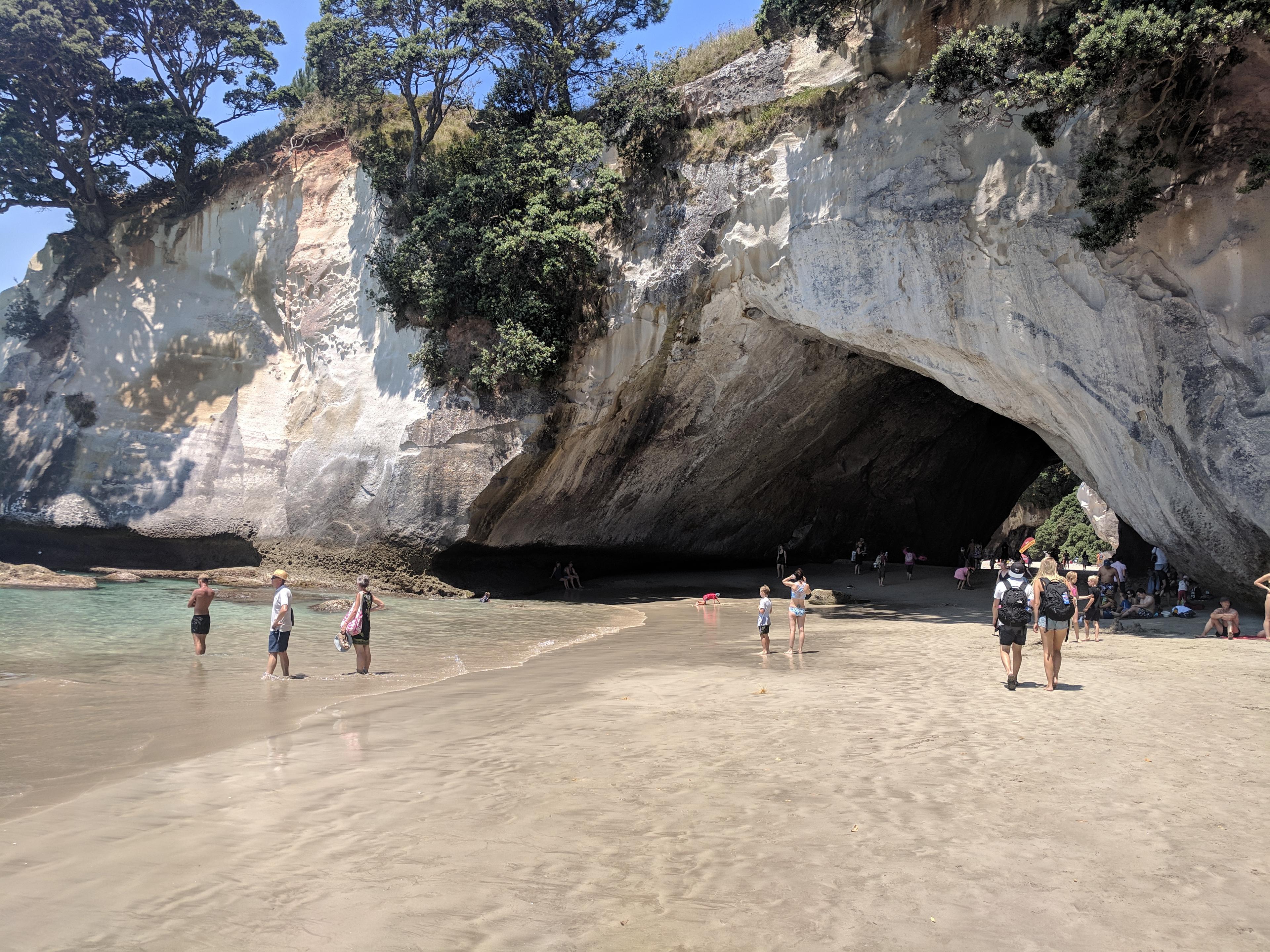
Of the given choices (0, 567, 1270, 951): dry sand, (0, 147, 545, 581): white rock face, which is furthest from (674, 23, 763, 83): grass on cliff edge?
(0, 567, 1270, 951): dry sand

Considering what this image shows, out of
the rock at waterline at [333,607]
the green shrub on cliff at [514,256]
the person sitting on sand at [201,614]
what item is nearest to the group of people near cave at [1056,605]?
the person sitting on sand at [201,614]

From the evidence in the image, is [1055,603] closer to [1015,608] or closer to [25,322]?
[1015,608]

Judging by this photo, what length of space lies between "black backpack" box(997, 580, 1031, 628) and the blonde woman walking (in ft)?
0.47

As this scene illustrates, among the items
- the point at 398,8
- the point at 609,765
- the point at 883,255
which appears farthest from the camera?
the point at 398,8

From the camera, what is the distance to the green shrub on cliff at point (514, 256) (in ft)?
62.3

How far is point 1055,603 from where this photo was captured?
8.48 m

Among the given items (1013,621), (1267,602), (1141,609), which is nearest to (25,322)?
(1013,621)

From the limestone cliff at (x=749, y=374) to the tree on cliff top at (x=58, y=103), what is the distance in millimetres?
2334

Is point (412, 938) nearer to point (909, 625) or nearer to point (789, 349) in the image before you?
point (909, 625)

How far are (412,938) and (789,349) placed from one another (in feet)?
55.4

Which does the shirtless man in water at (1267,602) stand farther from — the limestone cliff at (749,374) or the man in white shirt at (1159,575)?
the man in white shirt at (1159,575)

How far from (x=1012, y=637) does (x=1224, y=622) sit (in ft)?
17.9

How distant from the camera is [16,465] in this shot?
24000 millimetres

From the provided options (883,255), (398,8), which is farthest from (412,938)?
(398,8)
